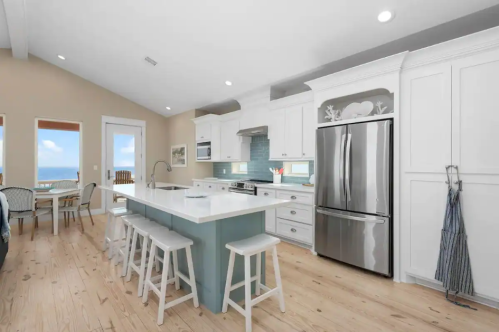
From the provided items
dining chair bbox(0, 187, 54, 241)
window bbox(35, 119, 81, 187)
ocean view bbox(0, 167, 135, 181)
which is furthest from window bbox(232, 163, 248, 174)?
window bbox(35, 119, 81, 187)

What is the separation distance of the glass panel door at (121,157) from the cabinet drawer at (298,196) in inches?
165

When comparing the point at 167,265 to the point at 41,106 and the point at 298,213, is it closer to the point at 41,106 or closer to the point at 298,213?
the point at 298,213

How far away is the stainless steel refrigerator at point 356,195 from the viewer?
262cm

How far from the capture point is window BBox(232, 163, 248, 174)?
528 centimetres

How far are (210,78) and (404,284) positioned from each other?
405 centimetres

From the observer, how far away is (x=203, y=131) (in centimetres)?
570

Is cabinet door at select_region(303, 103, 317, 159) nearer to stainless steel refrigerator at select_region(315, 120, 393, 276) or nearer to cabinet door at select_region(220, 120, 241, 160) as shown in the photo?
stainless steel refrigerator at select_region(315, 120, 393, 276)

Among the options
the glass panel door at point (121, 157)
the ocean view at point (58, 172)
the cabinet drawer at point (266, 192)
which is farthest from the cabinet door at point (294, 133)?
the ocean view at point (58, 172)

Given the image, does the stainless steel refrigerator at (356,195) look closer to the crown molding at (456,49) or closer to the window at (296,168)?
the crown molding at (456,49)

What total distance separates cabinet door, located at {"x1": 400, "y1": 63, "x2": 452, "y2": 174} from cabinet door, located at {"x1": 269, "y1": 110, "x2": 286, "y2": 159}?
5.91 feet

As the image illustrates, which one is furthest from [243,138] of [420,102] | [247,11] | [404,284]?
[404,284]

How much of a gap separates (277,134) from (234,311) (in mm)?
2764

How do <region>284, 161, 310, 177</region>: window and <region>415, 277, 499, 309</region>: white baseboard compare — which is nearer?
<region>415, 277, 499, 309</region>: white baseboard

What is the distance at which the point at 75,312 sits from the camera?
2.02 m
